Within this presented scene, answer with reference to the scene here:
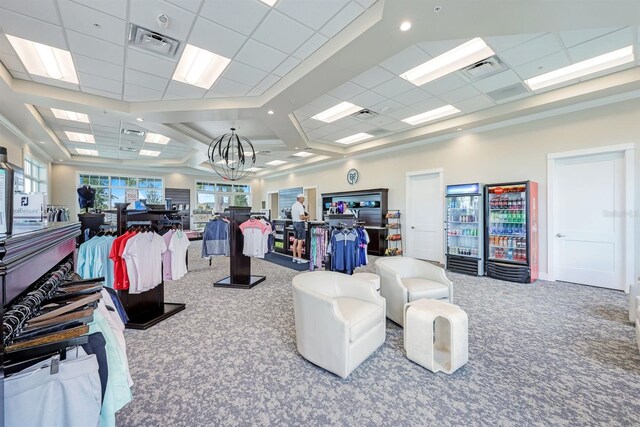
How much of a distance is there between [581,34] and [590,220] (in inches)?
126

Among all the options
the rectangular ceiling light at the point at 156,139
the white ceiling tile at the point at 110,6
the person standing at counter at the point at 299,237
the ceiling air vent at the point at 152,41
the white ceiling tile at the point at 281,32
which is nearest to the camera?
the white ceiling tile at the point at 110,6

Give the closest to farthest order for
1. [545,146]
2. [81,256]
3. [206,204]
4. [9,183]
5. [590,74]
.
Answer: [9,183]
[81,256]
[590,74]
[545,146]
[206,204]

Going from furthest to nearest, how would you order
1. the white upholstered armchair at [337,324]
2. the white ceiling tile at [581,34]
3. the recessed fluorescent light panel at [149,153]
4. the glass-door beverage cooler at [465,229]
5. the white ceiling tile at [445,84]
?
the recessed fluorescent light panel at [149,153] < the glass-door beverage cooler at [465,229] < the white ceiling tile at [445,84] < the white ceiling tile at [581,34] < the white upholstered armchair at [337,324]

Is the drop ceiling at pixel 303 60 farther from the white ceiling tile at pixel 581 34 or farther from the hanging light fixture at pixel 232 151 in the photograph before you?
the hanging light fixture at pixel 232 151

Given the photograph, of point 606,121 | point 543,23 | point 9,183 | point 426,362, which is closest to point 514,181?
point 606,121

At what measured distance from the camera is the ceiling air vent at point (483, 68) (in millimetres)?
3896

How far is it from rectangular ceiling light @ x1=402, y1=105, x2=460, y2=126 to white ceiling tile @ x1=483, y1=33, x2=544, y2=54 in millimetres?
1971

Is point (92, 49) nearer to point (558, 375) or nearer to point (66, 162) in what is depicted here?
point (558, 375)

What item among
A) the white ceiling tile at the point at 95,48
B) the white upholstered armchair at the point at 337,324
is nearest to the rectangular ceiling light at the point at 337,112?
the white ceiling tile at the point at 95,48

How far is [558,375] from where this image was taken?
2.26m

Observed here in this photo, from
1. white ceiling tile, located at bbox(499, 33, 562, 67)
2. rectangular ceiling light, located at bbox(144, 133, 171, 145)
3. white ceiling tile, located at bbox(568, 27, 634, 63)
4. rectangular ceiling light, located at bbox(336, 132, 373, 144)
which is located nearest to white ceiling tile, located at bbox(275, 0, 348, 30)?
white ceiling tile, located at bbox(499, 33, 562, 67)

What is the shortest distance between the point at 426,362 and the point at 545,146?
5.22m

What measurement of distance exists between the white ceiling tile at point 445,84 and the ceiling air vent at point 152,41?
3847mm

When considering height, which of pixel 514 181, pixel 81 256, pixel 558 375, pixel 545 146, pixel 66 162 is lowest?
pixel 558 375
